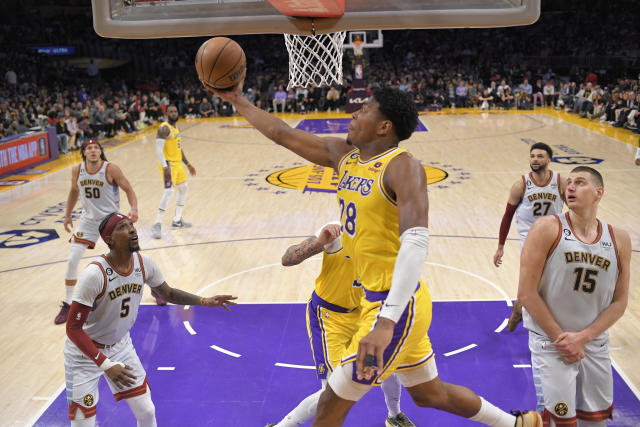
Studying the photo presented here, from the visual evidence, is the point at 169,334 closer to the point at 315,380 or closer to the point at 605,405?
the point at 315,380

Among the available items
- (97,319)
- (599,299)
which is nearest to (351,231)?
(599,299)

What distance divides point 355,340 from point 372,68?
2892 cm

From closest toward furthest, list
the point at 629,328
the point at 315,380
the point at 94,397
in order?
the point at 94,397
the point at 315,380
the point at 629,328

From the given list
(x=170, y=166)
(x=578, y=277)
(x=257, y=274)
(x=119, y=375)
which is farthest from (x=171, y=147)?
(x=578, y=277)

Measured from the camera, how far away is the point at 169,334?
5848 millimetres

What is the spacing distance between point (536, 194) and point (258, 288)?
3.18m

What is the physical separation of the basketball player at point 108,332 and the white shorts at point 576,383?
223 cm

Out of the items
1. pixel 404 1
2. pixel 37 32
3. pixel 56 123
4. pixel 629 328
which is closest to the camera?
pixel 404 1

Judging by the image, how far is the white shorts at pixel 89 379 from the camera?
11.7 feet

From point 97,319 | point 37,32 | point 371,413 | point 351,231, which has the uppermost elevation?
point 37,32

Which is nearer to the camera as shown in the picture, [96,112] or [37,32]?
[96,112]

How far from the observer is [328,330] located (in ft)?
12.6

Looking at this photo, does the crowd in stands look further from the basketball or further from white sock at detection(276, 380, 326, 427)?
white sock at detection(276, 380, 326, 427)

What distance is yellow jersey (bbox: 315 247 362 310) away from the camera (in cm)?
385
